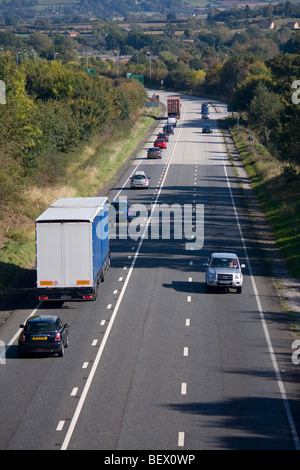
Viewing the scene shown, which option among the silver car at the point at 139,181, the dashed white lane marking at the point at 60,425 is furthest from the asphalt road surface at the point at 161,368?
the silver car at the point at 139,181

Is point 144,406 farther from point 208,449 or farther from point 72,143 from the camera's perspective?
point 72,143

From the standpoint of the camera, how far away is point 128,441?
1906 cm

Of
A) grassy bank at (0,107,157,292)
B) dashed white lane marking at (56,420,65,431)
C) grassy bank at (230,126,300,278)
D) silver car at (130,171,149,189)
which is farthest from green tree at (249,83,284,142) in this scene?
dashed white lane marking at (56,420,65,431)

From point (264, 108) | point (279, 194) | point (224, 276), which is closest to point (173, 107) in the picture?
point (264, 108)

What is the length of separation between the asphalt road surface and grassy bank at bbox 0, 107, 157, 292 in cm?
485

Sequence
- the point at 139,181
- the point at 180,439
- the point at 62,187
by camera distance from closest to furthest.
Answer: the point at 180,439 < the point at 62,187 < the point at 139,181

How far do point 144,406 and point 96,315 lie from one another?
9706mm

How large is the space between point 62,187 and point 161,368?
109 ft

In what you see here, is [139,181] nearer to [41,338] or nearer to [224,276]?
[224,276]

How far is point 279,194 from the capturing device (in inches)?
2283

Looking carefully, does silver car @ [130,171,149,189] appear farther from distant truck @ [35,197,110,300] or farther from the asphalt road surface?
distant truck @ [35,197,110,300]

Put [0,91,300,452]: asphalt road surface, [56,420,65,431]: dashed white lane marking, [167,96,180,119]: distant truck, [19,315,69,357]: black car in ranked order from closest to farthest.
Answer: [0,91,300,452]: asphalt road surface, [56,420,65,431]: dashed white lane marking, [19,315,69,357]: black car, [167,96,180,119]: distant truck

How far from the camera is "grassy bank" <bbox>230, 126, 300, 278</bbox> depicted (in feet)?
144
